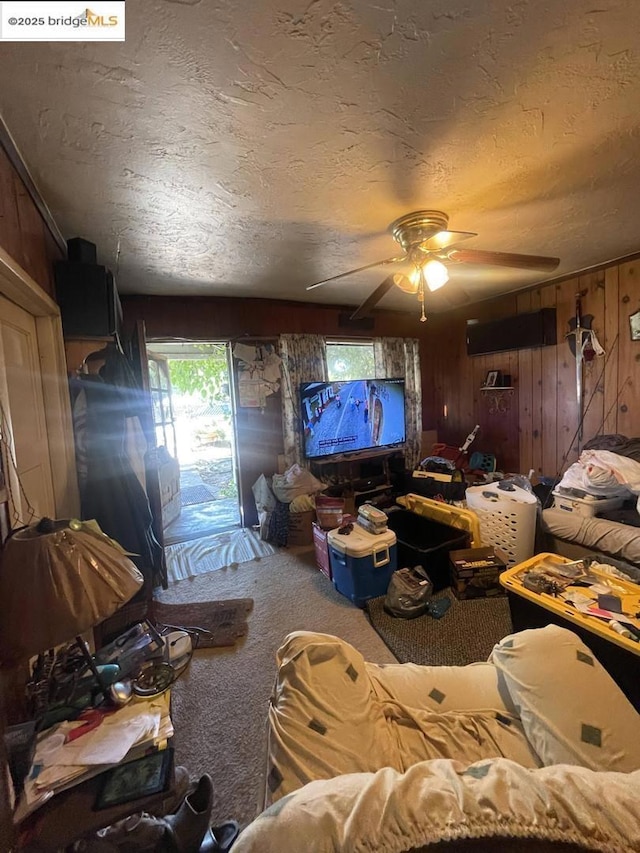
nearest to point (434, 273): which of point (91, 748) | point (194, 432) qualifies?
point (91, 748)

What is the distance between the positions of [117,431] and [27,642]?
1330mm

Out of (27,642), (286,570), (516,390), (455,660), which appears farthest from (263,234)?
(516,390)

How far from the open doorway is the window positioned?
121 centimetres

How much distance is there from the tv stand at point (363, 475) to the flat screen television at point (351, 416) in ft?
0.36

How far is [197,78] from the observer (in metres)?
1.04

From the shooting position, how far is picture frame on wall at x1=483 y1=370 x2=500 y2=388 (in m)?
3.92

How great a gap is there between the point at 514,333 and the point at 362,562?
295 cm

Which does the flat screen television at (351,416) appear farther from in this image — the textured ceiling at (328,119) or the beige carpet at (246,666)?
the textured ceiling at (328,119)

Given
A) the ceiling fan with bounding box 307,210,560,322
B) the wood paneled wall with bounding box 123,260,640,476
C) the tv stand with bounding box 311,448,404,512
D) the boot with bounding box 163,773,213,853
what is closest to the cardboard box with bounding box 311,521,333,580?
the tv stand with bounding box 311,448,404,512

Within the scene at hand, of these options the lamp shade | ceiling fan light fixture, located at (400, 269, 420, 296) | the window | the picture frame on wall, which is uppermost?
ceiling fan light fixture, located at (400, 269, 420, 296)

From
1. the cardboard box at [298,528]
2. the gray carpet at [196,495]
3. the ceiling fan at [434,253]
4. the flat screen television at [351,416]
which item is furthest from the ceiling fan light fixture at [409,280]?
the gray carpet at [196,495]

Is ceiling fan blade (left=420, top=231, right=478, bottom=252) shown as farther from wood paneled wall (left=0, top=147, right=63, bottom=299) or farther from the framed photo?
the framed photo

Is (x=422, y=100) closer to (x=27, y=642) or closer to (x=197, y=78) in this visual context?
(x=197, y=78)

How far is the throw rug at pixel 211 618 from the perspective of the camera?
2031 mm
